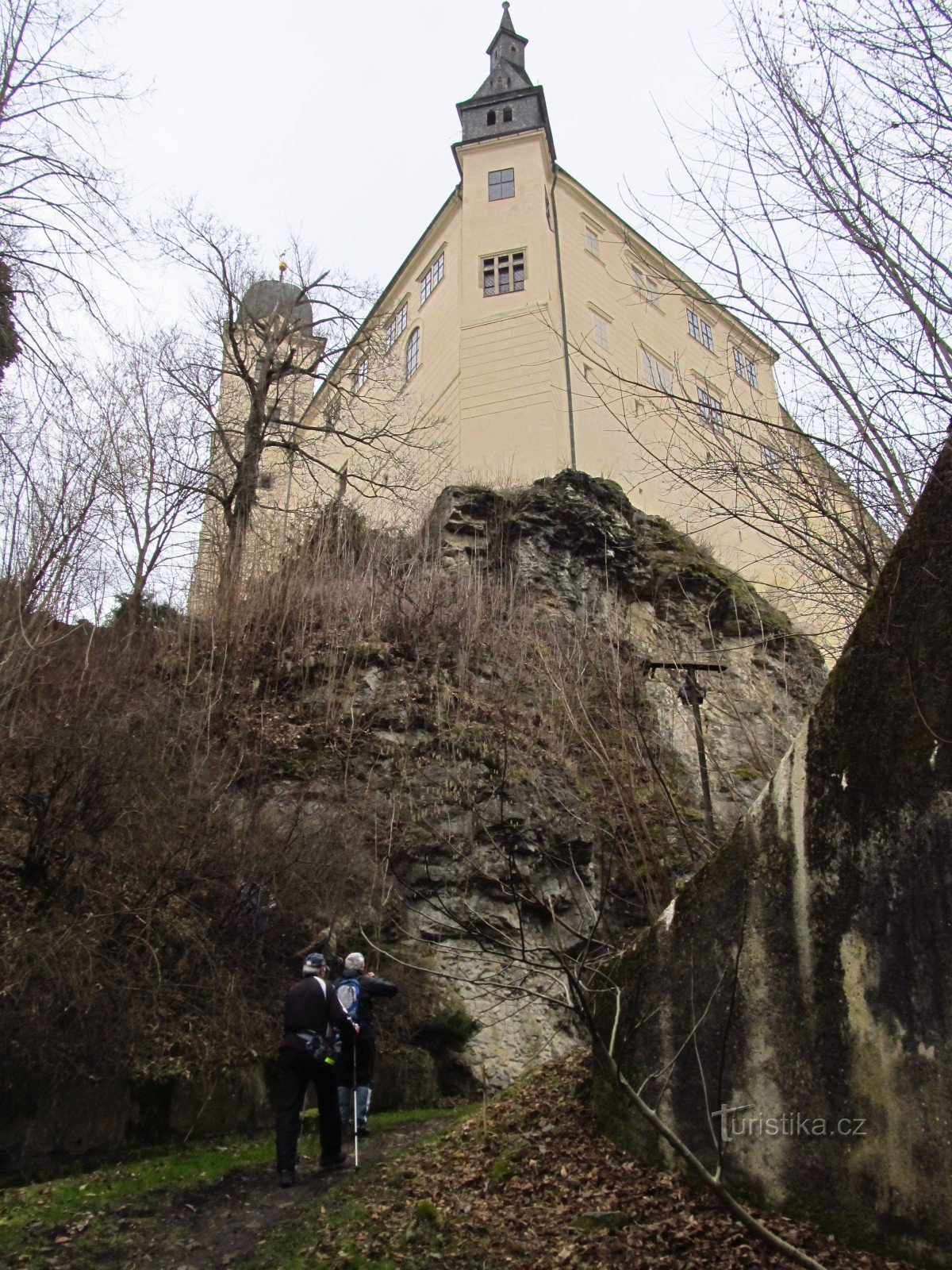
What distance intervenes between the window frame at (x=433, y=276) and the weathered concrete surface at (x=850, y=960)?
25.2m

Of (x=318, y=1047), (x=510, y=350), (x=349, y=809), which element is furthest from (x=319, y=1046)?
(x=510, y=350)

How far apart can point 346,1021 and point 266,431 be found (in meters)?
14.1

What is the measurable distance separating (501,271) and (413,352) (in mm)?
3998

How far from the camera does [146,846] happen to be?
9.16m

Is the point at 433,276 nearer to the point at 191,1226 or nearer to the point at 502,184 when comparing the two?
the point at 502,184

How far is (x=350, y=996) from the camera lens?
7.83m

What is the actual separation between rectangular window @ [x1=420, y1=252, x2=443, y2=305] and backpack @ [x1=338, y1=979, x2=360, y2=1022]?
24.1 m

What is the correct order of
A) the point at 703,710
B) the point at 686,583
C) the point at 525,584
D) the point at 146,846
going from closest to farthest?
1. the point at 146,846
2. the point at 703,710
3. the point at 525,584
4. the point at 686,583

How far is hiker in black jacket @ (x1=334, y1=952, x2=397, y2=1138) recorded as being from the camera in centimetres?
761

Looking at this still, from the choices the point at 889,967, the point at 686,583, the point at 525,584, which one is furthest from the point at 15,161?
the point at 686,583

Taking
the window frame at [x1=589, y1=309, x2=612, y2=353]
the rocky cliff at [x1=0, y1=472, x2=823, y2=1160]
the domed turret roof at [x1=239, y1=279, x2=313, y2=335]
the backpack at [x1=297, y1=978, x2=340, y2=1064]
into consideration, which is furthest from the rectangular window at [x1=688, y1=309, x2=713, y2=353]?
the domed turret roof at [x1=239, y1=279, x2=313, y2=335]

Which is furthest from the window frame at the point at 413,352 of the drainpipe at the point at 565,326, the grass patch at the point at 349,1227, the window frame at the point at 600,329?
the grass patch at the point at 349,1227

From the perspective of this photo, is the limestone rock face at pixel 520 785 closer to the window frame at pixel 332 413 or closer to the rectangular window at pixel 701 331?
the rectangular window at pixel 701 331

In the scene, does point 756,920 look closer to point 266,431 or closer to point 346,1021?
point 346,1021
